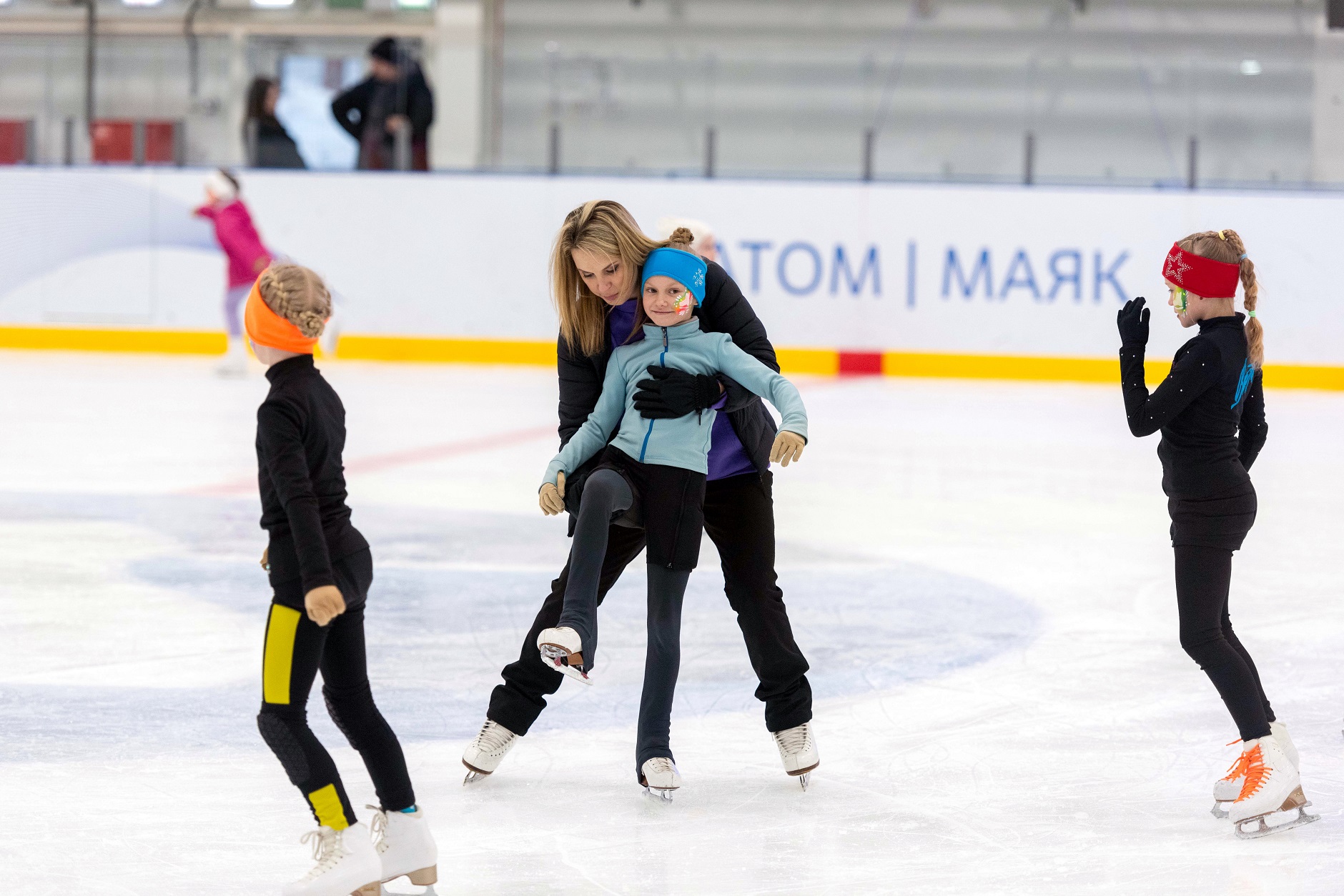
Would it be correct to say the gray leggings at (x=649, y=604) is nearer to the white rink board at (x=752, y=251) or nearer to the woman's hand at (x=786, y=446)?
the woman's hand at (x=786, y=446)

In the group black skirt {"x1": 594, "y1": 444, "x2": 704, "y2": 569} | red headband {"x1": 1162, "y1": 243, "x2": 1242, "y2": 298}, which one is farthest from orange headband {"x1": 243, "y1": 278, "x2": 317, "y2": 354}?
red headband {"x1": 1162, "y1": 243, "x2": 1242, "y2": 298}

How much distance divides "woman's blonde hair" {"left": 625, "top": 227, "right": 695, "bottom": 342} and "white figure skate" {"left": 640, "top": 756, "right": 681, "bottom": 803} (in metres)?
0.79

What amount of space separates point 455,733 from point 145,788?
0.68 meters

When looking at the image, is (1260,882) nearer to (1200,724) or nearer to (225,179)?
(1200,724)

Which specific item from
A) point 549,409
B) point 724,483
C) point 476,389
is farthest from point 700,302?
→ point 476,389

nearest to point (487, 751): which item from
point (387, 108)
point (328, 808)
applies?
point (328, 808)

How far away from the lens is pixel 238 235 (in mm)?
11883

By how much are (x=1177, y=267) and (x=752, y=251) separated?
955 cm

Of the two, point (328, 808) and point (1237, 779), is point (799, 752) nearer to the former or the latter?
point (1237, 779)

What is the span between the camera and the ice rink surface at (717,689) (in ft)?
9.31

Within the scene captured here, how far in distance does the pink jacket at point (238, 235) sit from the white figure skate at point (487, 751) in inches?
357

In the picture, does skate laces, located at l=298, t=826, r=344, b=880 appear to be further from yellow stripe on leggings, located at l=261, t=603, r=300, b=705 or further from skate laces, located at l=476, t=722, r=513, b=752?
skate laces, located at l=476, t=722, r=513, b=752

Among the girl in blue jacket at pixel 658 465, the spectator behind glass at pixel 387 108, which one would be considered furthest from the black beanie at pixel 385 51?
the girl in blue jacket at pixel 658 465

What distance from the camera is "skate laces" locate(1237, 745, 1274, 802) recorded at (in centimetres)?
301
